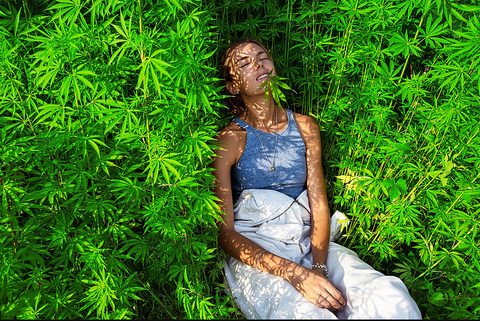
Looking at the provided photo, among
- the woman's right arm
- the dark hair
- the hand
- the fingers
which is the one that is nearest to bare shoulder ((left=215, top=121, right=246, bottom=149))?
the woman's right arm

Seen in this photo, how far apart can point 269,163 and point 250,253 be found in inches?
20.8

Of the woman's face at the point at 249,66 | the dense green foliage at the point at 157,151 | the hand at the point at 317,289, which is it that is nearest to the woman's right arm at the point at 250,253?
the hand at the point at 317,289

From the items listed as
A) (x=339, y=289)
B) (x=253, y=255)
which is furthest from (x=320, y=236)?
(x=253, y=255)

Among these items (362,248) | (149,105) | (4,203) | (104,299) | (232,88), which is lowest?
(362,248)

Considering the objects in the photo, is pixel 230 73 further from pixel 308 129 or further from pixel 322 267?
pixel 322 267

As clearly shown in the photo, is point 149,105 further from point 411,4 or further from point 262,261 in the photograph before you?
point 411,4

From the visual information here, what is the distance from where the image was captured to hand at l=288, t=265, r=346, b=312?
1590 mm

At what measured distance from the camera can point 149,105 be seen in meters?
1.38

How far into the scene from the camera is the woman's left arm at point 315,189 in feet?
6.44

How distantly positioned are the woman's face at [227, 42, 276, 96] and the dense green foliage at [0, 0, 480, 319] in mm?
261

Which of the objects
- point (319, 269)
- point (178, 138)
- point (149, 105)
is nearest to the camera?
point (149, 105)

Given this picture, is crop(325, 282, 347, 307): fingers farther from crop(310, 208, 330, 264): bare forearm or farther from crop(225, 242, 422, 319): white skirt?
crop(310, 208, 330, 264): bare forearm

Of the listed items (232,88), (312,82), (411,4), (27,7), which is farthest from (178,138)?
(411,4)

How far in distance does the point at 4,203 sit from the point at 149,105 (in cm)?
74
